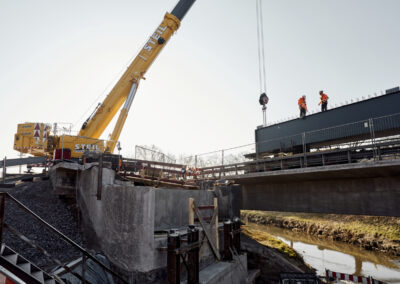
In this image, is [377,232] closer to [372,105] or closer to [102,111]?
[372,105]

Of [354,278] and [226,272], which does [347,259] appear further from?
[226,272]

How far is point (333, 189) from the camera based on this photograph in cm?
1149

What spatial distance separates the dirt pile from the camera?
21.6 meters

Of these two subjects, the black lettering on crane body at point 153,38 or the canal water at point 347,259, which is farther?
the black lettering on crane body at point 153,38

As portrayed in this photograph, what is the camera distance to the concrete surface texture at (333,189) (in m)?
9.88

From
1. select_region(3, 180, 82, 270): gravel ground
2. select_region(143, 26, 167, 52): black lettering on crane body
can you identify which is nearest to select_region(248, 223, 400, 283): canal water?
select_region(3, 180, 82, 270): gravel ground

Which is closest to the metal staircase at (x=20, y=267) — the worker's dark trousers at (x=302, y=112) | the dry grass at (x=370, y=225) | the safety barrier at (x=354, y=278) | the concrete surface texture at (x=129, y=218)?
the concrete surface texture at (x=129, y=218)

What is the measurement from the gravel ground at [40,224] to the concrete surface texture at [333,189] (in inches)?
349

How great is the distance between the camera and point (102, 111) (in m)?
15.5

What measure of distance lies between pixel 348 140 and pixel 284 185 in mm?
3986

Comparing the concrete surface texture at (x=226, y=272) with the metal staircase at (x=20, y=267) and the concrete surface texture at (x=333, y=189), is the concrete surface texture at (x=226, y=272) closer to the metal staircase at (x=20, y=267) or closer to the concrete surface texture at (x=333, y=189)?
the concrete surface texture at (x=333, y=189)

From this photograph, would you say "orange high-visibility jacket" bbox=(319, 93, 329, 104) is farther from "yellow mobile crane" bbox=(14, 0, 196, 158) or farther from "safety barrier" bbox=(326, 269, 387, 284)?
"yellow mobile crane" bbox=(14, 0, 196, 158)

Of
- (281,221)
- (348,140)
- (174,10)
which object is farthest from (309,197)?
(281,221)

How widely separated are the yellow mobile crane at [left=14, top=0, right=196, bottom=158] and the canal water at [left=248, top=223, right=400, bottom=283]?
16054mm
